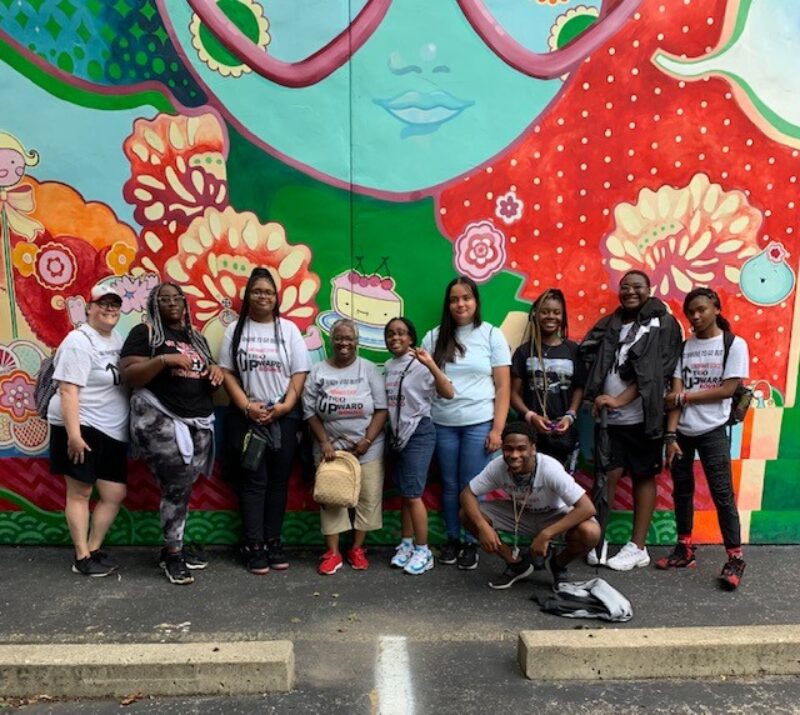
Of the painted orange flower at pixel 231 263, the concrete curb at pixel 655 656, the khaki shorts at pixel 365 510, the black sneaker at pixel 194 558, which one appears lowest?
the black sneaker at pixel 194 558

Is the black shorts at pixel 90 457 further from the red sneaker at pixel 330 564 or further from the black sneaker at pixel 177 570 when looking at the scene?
the red sneaker at pixel 330 564

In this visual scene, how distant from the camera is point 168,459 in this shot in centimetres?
412

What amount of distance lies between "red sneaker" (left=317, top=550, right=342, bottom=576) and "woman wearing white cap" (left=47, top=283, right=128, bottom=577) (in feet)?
4.65

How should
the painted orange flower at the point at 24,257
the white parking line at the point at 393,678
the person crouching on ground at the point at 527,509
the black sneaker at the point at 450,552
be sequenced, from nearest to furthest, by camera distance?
the white parking line at the point at 393,678
the person crouching on ground at the point at 527,509
the black sneaker at the point at 450,552
the painted orange flower at the point at 24,257

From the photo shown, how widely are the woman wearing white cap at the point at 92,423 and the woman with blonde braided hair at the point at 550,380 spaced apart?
8.87ft

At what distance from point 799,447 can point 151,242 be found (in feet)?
16.3

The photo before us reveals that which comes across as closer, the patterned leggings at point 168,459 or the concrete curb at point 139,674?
the concrete curb at point 139,674

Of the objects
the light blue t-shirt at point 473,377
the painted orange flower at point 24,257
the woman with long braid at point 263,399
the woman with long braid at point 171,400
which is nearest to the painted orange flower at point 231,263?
the woman with long braid at point 263,399

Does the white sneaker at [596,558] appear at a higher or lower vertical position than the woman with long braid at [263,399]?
lower

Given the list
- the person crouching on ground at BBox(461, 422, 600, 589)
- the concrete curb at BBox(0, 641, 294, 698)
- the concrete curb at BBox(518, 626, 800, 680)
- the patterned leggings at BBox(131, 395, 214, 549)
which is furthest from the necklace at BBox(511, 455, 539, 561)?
the patterned leggings at BBox(131, 395, 214, 549)

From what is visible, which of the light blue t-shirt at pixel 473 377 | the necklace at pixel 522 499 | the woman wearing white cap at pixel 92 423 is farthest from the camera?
the light blue t-shirt at pixel 473 377

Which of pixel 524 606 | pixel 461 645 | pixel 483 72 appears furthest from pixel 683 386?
pixel 483 72

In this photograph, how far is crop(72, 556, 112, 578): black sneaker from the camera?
4.27m

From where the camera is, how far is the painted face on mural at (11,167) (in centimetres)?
452
